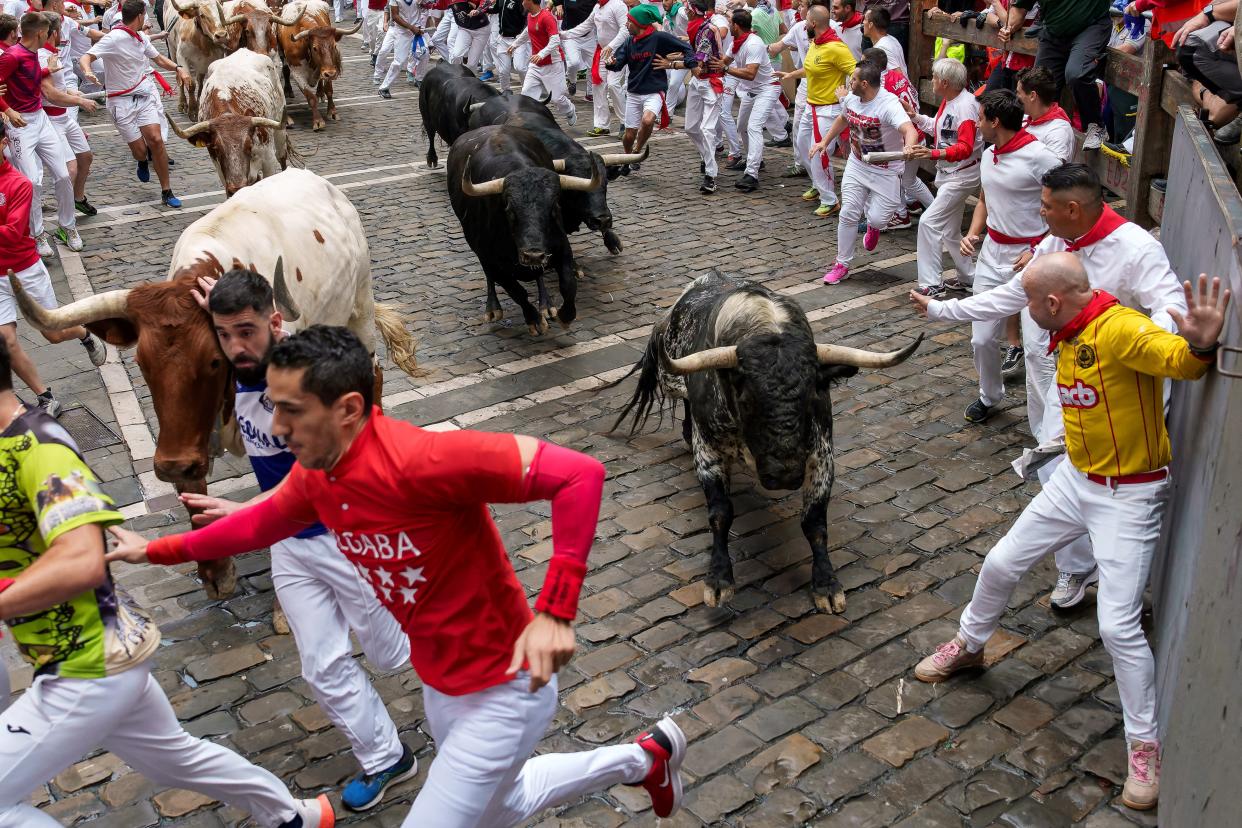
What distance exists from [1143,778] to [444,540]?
3.01m

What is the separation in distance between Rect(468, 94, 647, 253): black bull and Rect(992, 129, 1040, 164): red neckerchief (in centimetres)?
383

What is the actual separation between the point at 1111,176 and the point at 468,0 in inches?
521

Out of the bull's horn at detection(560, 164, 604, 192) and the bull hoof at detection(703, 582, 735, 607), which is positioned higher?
the bull's horn at detection(560, 164, 604, 192)

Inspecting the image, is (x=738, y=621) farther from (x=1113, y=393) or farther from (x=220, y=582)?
(x=220, y=582)

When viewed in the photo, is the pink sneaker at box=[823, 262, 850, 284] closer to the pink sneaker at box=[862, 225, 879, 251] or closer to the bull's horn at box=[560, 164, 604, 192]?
the pink sneaker at box=[862, 225, 879, 251]

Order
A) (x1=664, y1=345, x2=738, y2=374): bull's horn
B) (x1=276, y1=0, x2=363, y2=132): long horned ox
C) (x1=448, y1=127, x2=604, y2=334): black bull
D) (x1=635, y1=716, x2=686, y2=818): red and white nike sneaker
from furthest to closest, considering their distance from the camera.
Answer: (x1=276, y1=0, x2=363, y2=132): long horned ox, (x1=448, y1=127, x2=604, y2=334): black bull, (x1=664, y1=345, x2=738, y2=374): bull's horn, (x1=635, y1=716, x2=686, y2=818): red and white nike sneaker

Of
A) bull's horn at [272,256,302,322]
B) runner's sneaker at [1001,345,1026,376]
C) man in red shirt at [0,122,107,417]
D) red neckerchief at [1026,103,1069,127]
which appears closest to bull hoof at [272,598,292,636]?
bull's horn at [272,256,302,322]

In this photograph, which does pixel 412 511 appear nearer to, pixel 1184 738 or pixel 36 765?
pixel 36 765

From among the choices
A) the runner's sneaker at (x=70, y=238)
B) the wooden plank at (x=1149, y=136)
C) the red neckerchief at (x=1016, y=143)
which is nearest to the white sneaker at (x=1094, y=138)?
the wooden plank at (x=1149, y=136)

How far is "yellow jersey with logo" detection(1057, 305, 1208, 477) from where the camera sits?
176 inches

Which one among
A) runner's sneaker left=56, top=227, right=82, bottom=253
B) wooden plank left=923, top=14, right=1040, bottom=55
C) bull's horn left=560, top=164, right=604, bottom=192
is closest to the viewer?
bull's horn left=560, top=164, right=604, bottom=192

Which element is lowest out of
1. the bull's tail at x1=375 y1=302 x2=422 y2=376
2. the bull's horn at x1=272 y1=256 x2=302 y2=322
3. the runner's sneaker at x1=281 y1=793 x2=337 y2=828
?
the runner's sneaker at x1=281 y1=793 x2=337 y2=828

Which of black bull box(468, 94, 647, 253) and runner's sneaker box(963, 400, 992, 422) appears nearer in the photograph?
runner's sneaker box(963, 400, 992, 422)

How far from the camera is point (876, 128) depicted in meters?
10.9
